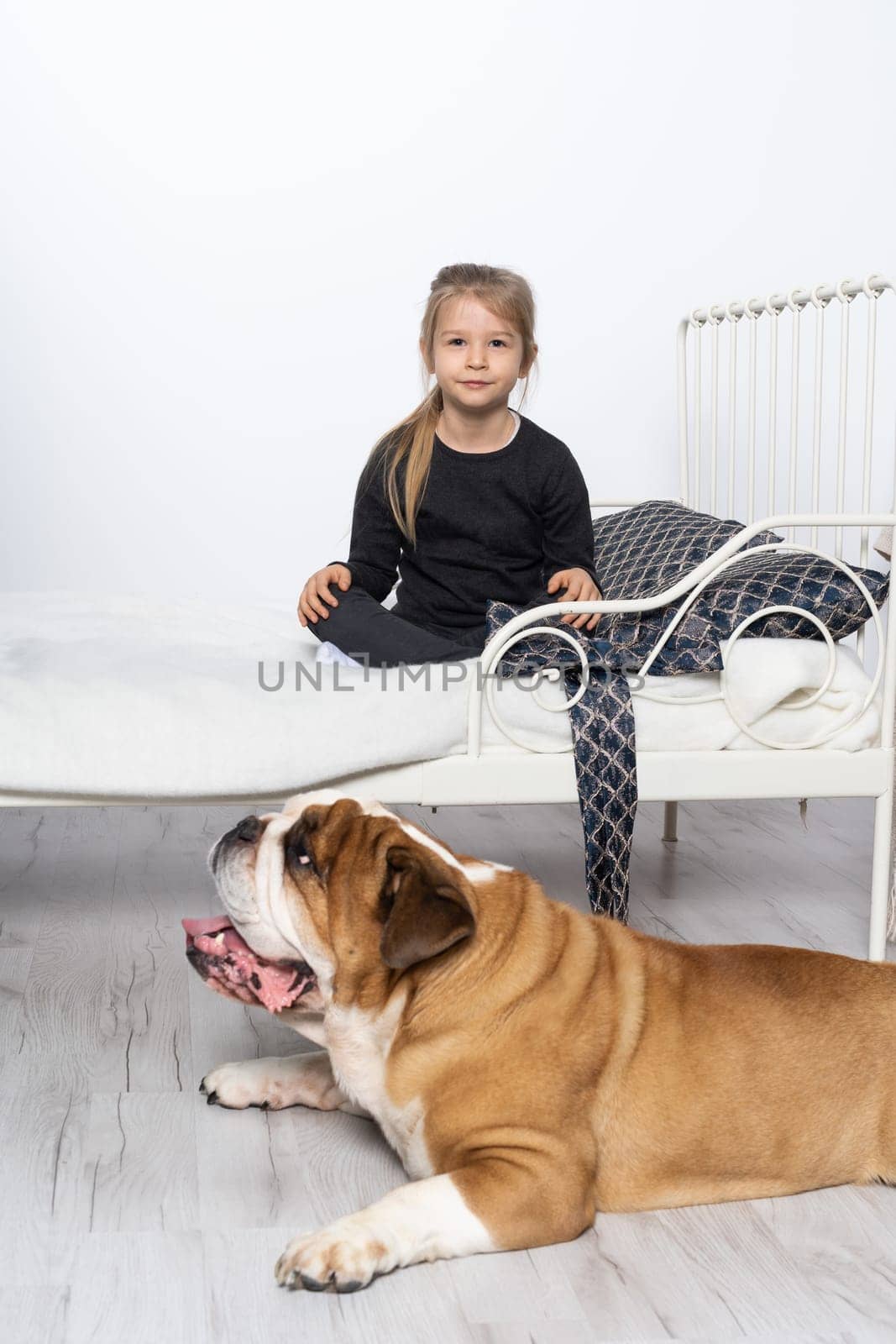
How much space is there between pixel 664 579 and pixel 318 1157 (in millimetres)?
1303

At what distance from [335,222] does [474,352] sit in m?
1.94

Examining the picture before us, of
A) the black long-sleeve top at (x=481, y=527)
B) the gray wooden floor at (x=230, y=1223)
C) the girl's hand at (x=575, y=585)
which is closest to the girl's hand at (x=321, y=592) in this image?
the black long-sleeve top at (x=481, y=527)

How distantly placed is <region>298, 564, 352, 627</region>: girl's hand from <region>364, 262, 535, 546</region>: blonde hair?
6.7 inches

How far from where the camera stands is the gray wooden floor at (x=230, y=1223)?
5.08ft

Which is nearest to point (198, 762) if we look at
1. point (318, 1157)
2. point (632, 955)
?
Result: point (318, 1157)

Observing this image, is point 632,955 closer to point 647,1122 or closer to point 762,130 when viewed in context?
point 647,1122

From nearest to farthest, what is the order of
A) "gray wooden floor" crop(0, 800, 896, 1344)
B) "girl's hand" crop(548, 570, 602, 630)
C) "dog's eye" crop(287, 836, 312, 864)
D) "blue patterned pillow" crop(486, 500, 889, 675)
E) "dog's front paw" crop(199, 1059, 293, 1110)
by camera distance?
"gray wooden floor" crop(0, 800, 896, 1344)
"dog's eye" crop(287, 836, 312, 864)
"dog's front paw" crop(199, 1059, 293, 1110)
"blue patterned pillow" crop(486, 500, 889, 675)
"girl's hand" crop(548, 570, 602, 630)

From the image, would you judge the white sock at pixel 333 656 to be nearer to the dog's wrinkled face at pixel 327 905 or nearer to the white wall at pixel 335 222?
the dog's wrinkled face at pixel 327 905

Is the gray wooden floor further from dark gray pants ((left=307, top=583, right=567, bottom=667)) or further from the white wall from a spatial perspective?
the white wall

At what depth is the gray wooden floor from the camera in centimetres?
155

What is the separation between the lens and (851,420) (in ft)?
16.0

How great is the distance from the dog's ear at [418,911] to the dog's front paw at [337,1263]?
Answer: 29 centimetres

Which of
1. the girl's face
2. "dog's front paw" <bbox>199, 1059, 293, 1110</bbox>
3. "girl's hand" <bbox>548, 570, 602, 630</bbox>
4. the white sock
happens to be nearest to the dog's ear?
"dog's front paw" <bbox>199, 1059, 293, 1110</bbox>

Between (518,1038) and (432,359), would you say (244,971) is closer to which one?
(518,1038)
